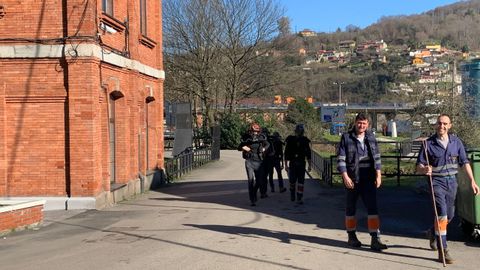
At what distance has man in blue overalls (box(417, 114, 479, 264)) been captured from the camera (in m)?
7.32

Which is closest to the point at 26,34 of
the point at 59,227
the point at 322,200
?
the point at 59,227

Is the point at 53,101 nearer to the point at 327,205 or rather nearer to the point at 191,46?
the point at 327,205

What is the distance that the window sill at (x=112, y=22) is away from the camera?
43.5 ft

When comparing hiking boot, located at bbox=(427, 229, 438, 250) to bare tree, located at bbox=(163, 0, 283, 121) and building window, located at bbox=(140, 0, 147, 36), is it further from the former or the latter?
bare tree, located at bbox=(163, 0, 283, 121)

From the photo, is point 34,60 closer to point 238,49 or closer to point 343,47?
point 238,49

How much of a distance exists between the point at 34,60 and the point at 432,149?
29.1 ft

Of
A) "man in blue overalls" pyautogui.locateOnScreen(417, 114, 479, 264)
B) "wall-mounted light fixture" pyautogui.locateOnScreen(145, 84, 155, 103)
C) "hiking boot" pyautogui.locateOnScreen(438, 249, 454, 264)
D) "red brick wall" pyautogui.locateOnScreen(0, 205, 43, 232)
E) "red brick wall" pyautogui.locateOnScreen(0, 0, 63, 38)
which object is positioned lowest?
"hiking boot" pyautogui.locateOnScreen(438, 249, 454, 264)

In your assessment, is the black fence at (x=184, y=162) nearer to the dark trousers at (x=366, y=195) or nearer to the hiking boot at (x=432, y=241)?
the dark trousers at (x=366, y=195)

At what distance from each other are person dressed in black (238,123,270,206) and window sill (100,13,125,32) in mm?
4213

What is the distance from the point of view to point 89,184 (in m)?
12.7

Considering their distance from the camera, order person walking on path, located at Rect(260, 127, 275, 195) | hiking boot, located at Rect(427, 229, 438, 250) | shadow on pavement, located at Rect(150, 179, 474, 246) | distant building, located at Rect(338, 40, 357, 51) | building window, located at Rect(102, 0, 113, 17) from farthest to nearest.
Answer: distant building, located at Rect(338, 40, 357, 51), building window, located at Rect(102, 0, 113, 17), person walking on path, located at Rect(260, 127, 275, 195), shadow on pavement, located at Rect(150, 179, 474, 246), hiking boot, located at Rect(427, 229, 438, 250)

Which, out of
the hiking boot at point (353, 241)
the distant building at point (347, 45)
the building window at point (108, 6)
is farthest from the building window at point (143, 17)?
the distant building at point (347, 45)

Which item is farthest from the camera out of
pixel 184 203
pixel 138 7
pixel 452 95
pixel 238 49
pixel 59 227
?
pixel 238 49

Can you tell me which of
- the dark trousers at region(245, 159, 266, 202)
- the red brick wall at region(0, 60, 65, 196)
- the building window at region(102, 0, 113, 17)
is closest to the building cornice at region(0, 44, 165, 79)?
the red brick wall at region(0, 60, 65, 196)
